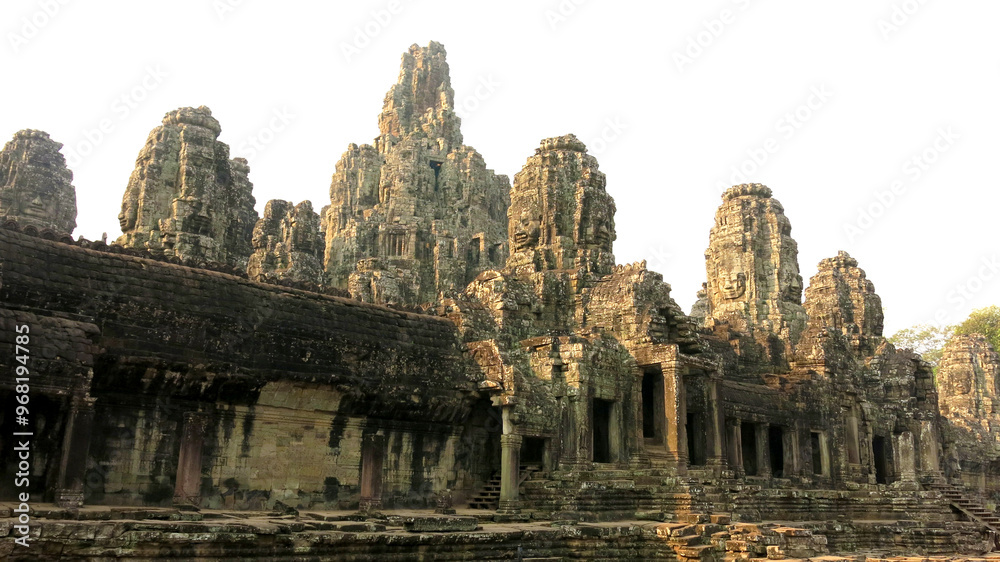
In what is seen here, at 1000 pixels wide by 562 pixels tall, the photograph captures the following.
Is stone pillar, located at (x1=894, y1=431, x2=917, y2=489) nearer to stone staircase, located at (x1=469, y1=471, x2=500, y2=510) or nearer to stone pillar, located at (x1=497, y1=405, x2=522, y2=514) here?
stone staircase, located at (x1=469, y1=471, x2=500, y2=510)

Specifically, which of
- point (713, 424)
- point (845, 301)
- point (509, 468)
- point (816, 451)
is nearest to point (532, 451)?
point (509, 468)

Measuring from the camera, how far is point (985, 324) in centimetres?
5853

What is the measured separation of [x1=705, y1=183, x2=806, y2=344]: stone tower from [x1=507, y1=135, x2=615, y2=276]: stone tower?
44.9 feet

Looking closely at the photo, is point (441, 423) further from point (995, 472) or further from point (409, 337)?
point (995, 472)

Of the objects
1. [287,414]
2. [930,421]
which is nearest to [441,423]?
[287,414]

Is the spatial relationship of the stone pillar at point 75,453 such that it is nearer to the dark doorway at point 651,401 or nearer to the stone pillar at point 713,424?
the dark doorway at point 651,401

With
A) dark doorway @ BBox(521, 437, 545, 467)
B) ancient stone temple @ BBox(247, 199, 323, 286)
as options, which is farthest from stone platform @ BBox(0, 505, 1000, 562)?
ancient stone temple @ BBox(247, 199, 323, 286)

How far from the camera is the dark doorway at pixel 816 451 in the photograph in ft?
94.8

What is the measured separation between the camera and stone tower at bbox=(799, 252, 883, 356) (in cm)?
3634

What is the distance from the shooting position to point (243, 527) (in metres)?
11.9

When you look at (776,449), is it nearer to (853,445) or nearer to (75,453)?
(853,445)

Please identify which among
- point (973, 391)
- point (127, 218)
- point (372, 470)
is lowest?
point (372, 470)

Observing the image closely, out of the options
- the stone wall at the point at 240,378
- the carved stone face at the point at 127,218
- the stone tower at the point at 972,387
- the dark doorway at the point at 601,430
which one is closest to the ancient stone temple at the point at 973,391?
the stone tower at the point at 972,387

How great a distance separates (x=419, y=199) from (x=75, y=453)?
1775 inches
